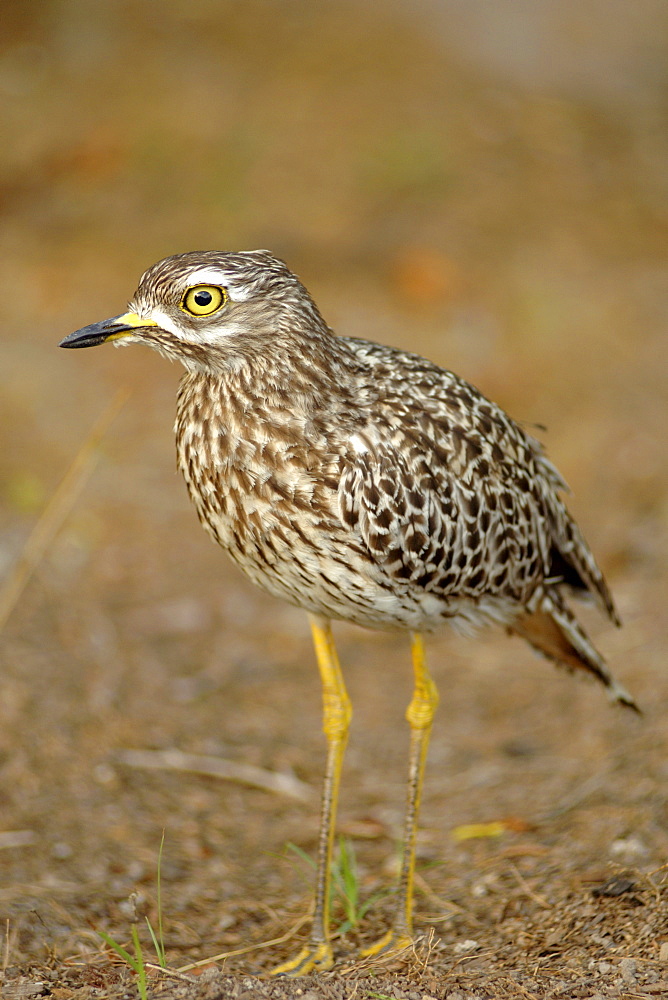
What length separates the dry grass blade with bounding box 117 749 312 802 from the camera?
4594 millimetres

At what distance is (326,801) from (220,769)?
1.22 metres

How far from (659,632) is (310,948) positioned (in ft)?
9.24

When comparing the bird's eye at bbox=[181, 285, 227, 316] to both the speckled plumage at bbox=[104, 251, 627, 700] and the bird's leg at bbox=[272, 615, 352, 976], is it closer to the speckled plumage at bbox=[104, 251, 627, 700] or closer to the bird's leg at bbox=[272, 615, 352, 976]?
the speckled plumage at bbox=[104, 251, 627, 700]

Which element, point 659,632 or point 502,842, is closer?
point 502,842

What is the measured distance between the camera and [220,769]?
467 cm

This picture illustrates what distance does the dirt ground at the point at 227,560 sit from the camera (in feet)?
11.7

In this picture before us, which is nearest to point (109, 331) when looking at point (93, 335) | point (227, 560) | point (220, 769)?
point (93, 335)

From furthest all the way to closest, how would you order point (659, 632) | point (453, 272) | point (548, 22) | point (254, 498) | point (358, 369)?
point (548, 22), point (453, 272), point (659, 632), point (358, 369), point (254, 498)

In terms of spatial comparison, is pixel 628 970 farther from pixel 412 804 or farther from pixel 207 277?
pixel 207 277

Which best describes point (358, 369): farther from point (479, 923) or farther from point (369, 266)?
point (369, 266)

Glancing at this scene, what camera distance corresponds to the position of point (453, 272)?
825 cm

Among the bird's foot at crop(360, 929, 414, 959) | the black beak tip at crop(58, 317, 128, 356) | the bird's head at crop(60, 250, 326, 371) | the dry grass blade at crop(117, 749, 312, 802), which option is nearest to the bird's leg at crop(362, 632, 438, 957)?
the bird's foot at crop(360, 929, 414, 959)

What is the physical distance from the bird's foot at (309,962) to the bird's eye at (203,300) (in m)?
2.05

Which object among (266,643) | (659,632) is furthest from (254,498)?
(659,632)
